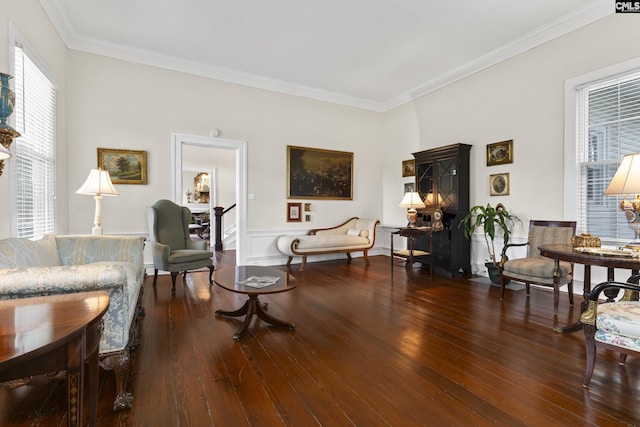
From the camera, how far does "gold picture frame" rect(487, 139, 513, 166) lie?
4.58 meters

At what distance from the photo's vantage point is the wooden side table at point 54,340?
0.95 m

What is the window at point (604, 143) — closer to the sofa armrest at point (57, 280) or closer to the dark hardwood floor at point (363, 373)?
the dark hardwood floor at point (363, 373)

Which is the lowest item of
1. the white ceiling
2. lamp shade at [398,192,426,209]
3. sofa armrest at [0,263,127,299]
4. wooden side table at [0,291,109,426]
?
wooden side table at [0,291,109,426]

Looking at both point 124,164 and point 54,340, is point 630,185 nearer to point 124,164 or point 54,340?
point 54,340

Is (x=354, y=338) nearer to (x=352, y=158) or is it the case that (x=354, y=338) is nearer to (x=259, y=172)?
(x=259, y=172)

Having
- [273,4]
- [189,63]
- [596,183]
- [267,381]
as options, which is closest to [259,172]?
[189,63]

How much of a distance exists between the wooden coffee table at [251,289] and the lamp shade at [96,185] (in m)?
1.84

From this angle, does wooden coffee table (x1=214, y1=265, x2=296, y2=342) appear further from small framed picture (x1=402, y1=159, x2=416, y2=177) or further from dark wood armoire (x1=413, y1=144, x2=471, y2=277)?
small framed picture (x1=402, y1=159, x2=416, y2=177)

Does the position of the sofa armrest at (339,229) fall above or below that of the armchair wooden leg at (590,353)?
above

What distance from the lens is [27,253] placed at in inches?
83.2

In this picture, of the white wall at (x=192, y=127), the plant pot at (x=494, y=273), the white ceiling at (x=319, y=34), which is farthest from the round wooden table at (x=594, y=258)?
the white wall at (x=192, y=127)

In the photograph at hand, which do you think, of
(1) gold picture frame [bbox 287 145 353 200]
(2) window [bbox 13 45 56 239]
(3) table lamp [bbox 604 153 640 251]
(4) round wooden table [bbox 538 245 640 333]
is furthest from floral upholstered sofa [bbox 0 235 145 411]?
(1) gold picture frame [bbox 287 145 353 200]

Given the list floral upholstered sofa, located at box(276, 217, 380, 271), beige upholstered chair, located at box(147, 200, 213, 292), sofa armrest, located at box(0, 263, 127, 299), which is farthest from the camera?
floral upholstered sofa, located at box(276, 217, 380, 271)

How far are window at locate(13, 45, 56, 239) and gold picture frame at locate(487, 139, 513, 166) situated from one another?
5.77m
